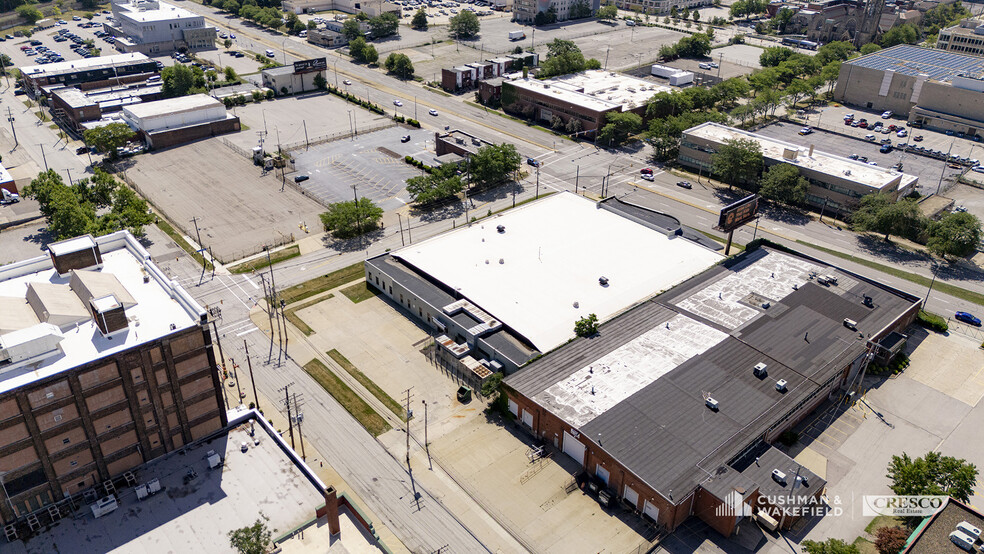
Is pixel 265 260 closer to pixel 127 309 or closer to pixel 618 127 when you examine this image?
pixel 127 309

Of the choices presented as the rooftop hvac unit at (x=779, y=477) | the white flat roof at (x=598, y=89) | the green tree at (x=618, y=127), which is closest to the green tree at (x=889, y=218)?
the green tree at (x=618, y=127)

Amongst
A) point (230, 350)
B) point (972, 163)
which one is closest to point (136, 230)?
point (230, 350)

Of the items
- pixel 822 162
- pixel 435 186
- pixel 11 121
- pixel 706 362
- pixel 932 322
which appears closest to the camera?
pixel 706 362

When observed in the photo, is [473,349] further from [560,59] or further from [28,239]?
[560,59]

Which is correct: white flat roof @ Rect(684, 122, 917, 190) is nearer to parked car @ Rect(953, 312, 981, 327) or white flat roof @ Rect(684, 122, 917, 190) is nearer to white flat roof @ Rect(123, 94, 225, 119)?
parked car @ Rect(953, 312, 981, 327)

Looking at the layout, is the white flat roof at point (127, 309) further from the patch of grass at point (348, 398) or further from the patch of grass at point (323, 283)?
the patch of grass at point (323, 283)

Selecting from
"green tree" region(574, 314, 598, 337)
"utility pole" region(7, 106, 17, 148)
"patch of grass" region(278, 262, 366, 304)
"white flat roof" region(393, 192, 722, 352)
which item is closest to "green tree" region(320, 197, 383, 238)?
"patch of grass" region(278, 262, 366, 304)

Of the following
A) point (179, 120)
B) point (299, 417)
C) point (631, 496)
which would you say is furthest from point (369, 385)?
point (179, 120)
